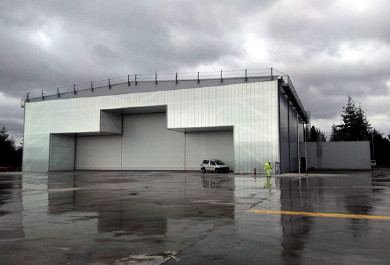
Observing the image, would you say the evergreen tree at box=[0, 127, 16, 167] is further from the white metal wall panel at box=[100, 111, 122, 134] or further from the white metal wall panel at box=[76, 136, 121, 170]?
the white metal wall panel at box=[100, 111, 122, 134]

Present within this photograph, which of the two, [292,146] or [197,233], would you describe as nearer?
[197,233]

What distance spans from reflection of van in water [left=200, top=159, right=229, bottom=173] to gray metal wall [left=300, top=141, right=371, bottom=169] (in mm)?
18239

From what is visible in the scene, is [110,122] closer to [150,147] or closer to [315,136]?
[150,147]

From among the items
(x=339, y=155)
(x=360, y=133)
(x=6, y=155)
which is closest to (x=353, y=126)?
(x=360, y=133)

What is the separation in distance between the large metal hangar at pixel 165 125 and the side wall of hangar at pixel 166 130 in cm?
11

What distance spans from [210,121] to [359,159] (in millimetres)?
24785

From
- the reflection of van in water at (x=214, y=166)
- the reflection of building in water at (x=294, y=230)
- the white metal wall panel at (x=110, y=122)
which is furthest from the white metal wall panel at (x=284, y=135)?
the reflection of building in water at (x=294, y=230)

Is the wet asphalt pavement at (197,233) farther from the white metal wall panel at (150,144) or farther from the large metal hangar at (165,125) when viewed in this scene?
the white metal wall panel at (150,144)

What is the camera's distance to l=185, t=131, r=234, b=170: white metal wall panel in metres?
45.6

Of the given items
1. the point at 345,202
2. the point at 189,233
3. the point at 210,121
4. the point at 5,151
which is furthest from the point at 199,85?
the point at 5,151

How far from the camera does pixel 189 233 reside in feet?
25.9

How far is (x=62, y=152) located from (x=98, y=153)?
5274 millimetres

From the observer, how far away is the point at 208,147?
46.7 metres

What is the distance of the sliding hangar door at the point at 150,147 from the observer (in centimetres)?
4666
